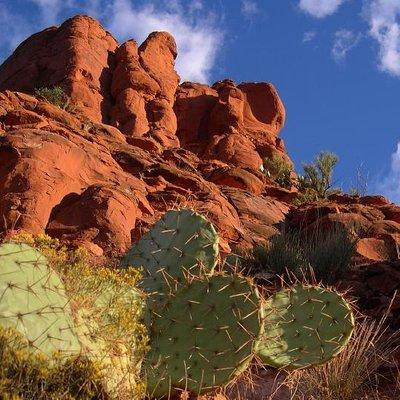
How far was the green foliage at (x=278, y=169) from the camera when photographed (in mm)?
27403

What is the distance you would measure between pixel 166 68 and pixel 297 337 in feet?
109

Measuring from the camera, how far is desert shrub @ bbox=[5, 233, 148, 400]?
3.58 meters

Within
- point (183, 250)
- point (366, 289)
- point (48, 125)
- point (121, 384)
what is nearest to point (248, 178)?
point (48, 125)

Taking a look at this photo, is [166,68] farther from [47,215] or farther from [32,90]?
[47,215]

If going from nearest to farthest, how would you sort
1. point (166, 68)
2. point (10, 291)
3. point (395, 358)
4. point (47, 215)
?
point (10, 291) → point (395, 358) → point (47, 215) → point (166, 68)

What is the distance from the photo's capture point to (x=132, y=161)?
17047mm

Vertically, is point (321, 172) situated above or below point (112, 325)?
above

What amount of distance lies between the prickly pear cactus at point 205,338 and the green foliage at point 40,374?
0.83 meters

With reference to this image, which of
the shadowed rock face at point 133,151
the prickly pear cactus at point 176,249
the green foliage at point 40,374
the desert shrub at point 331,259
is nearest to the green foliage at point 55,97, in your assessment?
the shadowed rock face at point 133,151

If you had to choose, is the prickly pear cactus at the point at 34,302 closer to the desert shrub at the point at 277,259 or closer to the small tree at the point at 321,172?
the desert shrub at the point at 277,259

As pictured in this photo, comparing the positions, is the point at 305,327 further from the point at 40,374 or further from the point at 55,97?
the point at 55,97

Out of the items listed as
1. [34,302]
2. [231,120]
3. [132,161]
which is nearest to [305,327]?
[34,302]

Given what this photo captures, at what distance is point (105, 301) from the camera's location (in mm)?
4219

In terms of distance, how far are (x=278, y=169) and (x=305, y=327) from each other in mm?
24770
